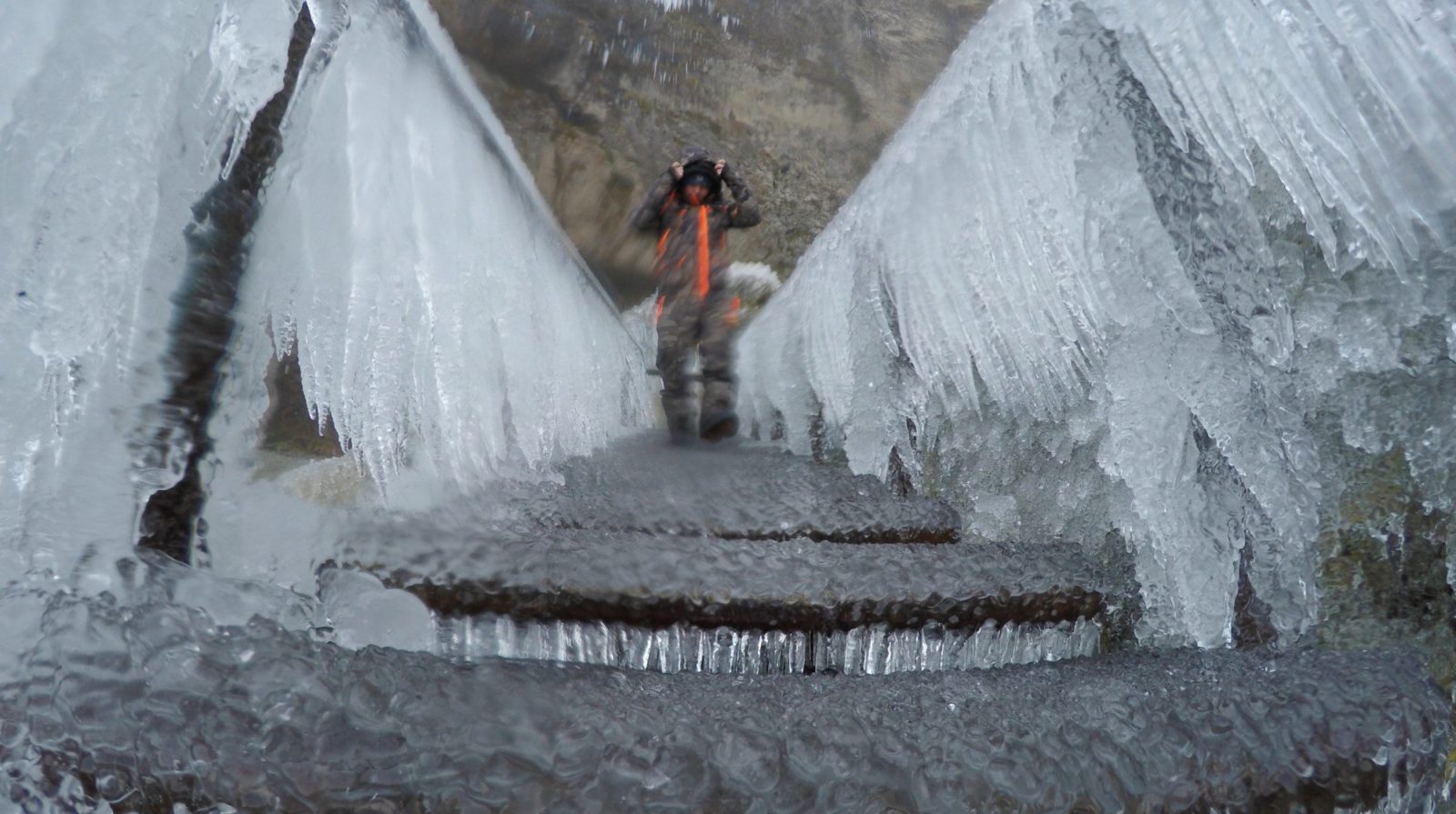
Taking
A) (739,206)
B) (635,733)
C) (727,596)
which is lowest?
(635,733)

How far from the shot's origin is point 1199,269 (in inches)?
61.4

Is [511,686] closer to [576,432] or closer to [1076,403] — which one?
A: [1076,403]

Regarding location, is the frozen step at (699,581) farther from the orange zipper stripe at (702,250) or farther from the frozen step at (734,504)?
the orange zipper stripe at (702,250)

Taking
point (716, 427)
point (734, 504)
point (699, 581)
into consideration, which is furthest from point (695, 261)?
point (699, 581)

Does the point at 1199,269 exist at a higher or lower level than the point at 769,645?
higher

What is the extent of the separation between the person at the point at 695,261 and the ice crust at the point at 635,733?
2421 mm

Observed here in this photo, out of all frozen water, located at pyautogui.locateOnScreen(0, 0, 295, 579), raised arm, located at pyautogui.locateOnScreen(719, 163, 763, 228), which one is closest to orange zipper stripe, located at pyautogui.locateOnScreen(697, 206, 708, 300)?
raised arm, located at pyautogui.locateOnScreen(719, 163, 763, 228)

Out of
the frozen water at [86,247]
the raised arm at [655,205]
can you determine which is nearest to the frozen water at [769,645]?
the frozen water at [86,247]

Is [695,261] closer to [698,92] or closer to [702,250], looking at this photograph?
[702,250]

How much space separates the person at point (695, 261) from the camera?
3.53m

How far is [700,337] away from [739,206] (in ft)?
1.83

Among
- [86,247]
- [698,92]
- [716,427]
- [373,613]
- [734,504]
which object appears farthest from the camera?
[698,92]

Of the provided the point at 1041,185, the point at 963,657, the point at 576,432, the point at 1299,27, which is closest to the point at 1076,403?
the point at 1041,185

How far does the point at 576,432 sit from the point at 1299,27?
2.62 metres
